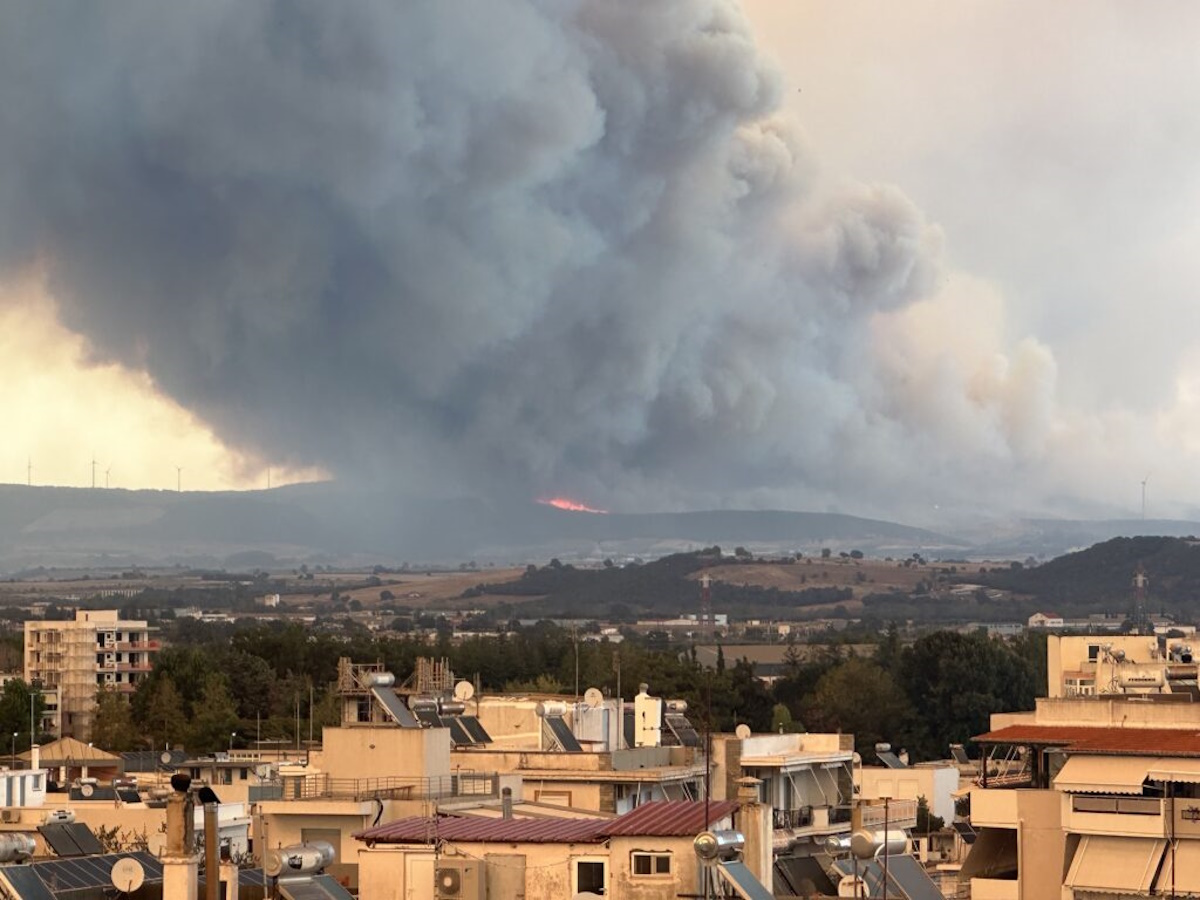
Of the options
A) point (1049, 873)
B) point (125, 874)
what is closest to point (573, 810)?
point (1049, 873)

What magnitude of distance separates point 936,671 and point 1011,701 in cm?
546

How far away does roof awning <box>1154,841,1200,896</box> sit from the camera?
35.5 meters

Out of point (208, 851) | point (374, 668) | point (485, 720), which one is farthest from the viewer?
point (485, 720)

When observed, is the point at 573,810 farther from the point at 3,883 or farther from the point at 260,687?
the point at 260,687

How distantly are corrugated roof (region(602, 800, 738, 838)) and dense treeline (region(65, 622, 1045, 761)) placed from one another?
8890 centimetres

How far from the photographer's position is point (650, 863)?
2914cm

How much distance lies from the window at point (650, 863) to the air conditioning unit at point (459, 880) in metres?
1.74

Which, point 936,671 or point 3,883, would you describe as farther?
point 936,671

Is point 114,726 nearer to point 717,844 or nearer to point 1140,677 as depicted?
point 1140,677

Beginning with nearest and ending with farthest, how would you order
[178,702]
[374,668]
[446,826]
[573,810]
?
[446,826] → [573,810] → [374,668] → [178,702]

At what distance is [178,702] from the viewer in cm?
13675

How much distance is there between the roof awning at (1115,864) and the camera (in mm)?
36156

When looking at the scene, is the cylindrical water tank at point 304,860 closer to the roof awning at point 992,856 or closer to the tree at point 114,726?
the roof awning at point 992,856

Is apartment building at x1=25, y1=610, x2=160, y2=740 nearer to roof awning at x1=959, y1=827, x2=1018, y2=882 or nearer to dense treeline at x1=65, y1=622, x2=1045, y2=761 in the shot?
dense treeline at x1=65, y1=622, x2=1045, y2=761
